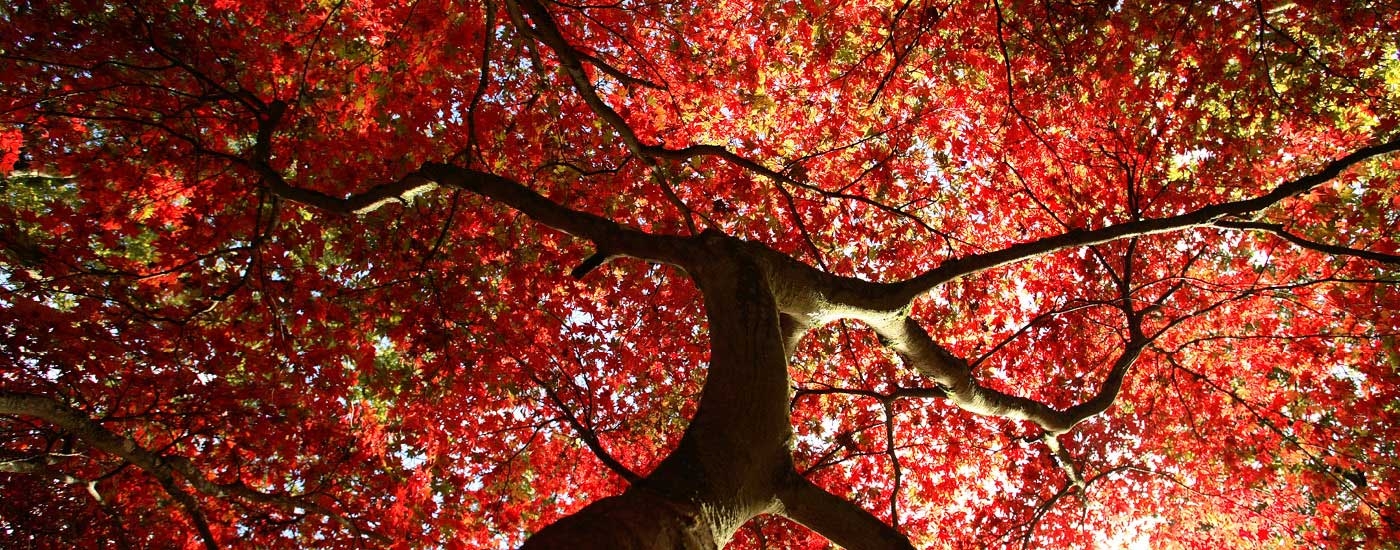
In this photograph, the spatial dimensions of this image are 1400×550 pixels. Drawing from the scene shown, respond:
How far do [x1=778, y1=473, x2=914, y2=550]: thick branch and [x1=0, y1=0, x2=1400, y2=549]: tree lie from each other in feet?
12.7

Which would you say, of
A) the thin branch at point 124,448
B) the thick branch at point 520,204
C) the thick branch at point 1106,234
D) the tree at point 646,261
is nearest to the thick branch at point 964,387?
the thick branch at point 1106,234

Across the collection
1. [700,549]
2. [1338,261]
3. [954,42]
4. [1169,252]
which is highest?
[954,42]

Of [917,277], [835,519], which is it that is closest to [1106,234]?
[917,277]

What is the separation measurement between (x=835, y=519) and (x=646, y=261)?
3684mm

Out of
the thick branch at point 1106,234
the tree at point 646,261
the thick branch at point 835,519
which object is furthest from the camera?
the tree at point 646,261

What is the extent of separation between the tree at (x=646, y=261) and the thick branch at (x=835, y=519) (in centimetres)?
388

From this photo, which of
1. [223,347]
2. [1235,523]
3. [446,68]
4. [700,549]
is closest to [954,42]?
[446,68]

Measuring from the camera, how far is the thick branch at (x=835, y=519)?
3.24 m

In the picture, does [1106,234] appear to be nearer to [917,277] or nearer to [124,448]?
[917,277]

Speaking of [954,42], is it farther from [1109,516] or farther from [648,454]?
[1109,516]

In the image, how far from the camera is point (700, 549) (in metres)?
2.66

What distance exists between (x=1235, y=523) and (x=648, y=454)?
28.6 ft

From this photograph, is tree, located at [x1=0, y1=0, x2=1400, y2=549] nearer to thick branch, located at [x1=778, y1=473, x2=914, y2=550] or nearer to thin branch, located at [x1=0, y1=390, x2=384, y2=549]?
thin branch, located at [x1=0, y1=390, x2=384, y2=549]

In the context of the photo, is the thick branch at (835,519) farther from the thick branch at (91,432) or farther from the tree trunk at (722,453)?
the thick branch at (91,432)
